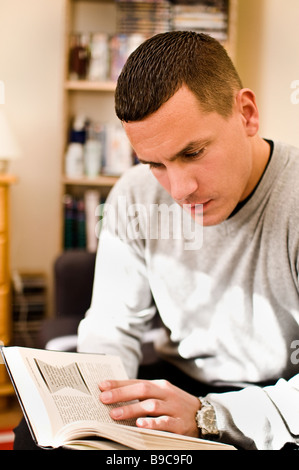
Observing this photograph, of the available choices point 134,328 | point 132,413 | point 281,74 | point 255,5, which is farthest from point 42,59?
point 132,413

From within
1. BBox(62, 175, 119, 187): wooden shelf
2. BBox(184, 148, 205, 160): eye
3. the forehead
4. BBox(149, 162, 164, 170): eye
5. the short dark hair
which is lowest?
BBox(62, 175, 119, 187): wooden shelf

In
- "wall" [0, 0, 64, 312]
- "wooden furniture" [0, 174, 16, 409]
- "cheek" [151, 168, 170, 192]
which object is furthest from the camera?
"wall" [0, 0, 64, 312]

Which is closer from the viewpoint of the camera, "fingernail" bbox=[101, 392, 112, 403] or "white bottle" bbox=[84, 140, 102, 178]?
"fingernail" bbox=[101, 392, 112, 403]

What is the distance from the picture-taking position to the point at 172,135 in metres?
0.80

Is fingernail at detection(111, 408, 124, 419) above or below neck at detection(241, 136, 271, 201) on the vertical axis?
below

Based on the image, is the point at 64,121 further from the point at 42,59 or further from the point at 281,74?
the point at 281,74

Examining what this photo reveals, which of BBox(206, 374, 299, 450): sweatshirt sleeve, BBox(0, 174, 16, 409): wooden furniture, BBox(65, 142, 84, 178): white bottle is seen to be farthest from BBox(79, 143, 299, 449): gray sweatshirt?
BBox(65, 142, 84, 178): white bottle

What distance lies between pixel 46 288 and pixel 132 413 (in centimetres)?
198

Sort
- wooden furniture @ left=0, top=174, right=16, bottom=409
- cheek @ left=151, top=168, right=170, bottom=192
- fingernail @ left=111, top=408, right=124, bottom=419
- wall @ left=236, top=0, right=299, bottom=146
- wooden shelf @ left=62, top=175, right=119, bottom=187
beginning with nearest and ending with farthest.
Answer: fingernail @ left=111, top=408, right=124, bottom=419, cheek @ left=151, top=168, right=170, bottom=192, wall @ left=236, top=0, right=299, bottom=146, wooden furniture @ left=0, top=174, right=16, bottom=409, wooden shelf @ left=62, top=175, right=119, bottom=187

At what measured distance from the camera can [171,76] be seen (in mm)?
807

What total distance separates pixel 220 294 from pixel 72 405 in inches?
15.1

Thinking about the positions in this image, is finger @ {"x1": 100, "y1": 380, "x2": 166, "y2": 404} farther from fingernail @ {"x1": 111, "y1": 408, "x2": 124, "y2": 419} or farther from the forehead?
the forehead

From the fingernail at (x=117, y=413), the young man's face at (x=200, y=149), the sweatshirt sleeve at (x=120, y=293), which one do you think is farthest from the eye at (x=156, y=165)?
the fingernail at (x=117, y=413)

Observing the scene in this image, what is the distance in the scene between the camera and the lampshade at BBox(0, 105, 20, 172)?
2.20m
